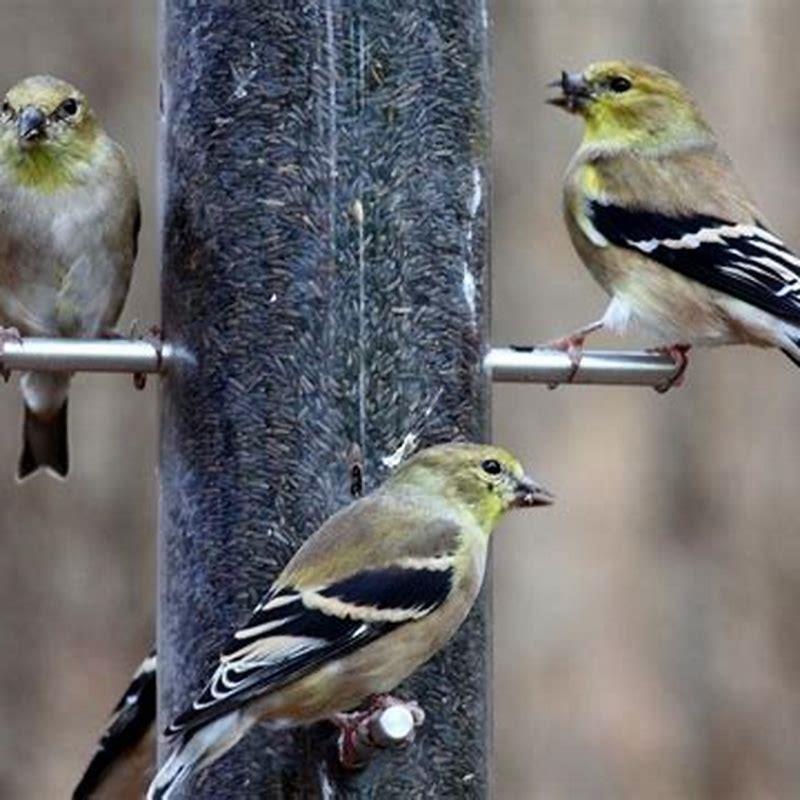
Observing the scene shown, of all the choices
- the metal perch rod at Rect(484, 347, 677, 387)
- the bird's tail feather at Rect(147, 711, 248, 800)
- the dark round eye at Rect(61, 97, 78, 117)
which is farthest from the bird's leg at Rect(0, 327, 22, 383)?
the bird's tail feather at Rect(147, 711, 248, 800)

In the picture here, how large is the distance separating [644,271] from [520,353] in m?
0.85

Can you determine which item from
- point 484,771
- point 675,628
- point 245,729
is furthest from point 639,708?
point 245,729

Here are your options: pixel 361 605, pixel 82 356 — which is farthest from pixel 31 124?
pixel 361 605

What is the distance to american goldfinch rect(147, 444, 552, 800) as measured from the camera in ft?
23.0

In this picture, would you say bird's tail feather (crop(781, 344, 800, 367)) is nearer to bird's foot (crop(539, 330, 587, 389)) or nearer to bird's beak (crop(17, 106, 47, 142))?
bird's foot (crop(539, 330, 587, 389))

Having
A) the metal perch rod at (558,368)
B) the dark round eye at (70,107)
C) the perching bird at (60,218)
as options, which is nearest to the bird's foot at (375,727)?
the metal perch rod at (558,368)

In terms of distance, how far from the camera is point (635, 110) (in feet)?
29.5

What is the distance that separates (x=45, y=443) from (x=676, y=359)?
5.10ft

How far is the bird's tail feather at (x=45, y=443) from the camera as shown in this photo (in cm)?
884

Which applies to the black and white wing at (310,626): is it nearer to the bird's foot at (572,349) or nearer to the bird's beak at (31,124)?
the bird's foot at (572,349)

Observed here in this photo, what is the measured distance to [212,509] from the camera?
770 cm

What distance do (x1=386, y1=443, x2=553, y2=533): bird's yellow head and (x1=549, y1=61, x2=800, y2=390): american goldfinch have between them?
1.11 metres

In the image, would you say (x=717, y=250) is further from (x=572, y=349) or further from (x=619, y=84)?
(x=572, y=349)

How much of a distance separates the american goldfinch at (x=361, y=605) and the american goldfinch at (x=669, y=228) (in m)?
1.22
